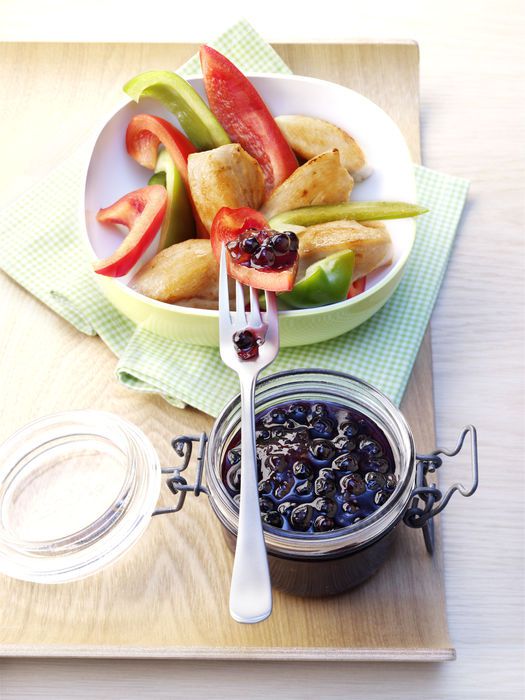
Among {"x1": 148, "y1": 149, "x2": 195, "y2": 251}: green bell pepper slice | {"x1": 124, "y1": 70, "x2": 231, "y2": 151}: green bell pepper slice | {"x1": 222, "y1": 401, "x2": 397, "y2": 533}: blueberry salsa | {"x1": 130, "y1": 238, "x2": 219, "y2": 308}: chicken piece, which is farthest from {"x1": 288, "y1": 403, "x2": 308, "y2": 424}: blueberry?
{"x1": 124, "y1": 70, "x2": 231, "y2": 151}: green bell pepper slice

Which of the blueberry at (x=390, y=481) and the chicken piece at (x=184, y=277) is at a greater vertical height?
the chicken piece at (x=184, y=277)

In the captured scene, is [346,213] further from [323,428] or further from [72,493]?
[72,493]

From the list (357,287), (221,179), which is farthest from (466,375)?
(221,179)

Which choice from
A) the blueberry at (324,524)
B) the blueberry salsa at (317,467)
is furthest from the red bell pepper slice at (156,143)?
the blueberry at (324,524)

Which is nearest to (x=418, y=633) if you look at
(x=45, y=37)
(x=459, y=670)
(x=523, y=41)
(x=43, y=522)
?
(x=459, y=670)

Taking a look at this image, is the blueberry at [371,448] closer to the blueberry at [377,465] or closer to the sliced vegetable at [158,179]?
the blueberry at [377,465]
